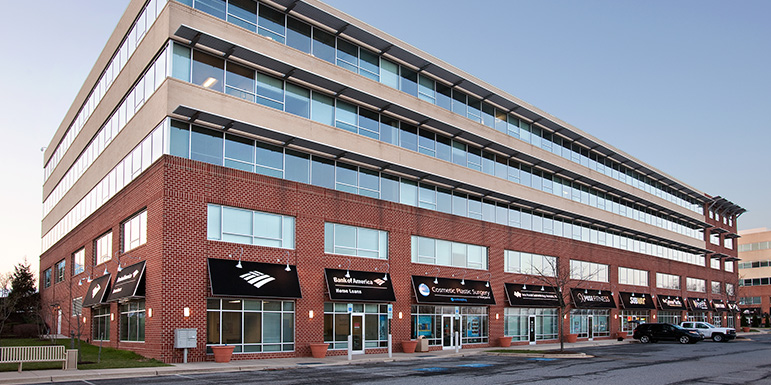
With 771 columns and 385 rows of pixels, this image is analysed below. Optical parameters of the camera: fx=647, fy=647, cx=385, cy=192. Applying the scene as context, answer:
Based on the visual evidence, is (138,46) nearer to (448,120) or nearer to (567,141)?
(448,120)

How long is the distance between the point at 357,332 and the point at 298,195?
780 centimetres

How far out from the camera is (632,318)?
6003cm

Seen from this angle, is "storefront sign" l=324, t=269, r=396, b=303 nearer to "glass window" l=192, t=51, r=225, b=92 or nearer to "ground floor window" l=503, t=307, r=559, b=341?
"glass window" l=192, t=51, r=225, b=92

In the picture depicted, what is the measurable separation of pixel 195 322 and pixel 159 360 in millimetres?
2016

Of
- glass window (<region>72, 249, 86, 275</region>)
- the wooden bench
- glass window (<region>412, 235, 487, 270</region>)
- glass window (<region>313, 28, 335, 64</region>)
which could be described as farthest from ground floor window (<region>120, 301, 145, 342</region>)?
glass window (<region>412, 235, 487, 270</region>)

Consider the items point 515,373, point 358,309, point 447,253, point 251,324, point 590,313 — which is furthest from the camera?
point 590,313

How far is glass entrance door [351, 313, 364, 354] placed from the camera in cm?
3303

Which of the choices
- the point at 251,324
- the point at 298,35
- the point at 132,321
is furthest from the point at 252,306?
the point at 298,35

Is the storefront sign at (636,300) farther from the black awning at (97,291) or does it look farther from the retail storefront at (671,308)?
the black awning at (97,291)

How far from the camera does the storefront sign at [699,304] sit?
233ft

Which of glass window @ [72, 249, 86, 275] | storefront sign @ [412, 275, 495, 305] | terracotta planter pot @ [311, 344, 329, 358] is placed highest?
glass window @ [72, 249, 86, 275]

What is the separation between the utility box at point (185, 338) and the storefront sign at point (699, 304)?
6050 centimetres

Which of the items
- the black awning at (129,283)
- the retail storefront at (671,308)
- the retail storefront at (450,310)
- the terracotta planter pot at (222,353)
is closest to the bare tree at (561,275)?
the retail storefront at (450,310)

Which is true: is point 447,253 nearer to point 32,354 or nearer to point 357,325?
point 357,325
